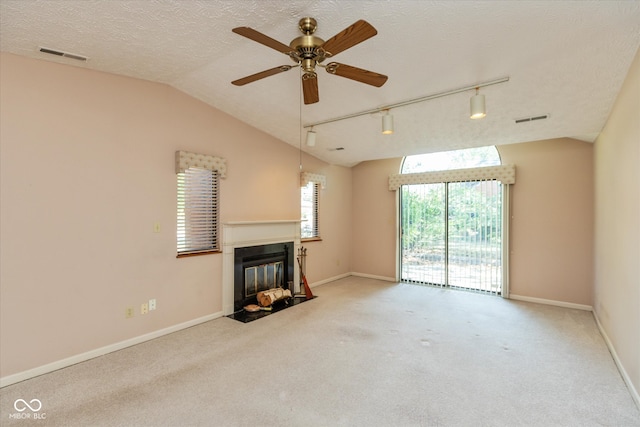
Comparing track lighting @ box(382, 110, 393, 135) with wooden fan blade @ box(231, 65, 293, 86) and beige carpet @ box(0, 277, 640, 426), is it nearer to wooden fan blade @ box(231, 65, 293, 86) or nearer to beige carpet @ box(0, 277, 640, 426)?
wooden fan blade @ box(231, 65, 293, 86)

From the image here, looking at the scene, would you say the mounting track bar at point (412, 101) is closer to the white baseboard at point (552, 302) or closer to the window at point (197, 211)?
the window at point (197, 211)

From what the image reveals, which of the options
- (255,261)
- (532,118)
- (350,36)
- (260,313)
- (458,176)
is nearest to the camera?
(350,36)

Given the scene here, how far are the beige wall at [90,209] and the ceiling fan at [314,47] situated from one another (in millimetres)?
1719

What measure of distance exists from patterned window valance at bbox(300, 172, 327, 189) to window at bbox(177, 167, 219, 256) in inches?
67.8

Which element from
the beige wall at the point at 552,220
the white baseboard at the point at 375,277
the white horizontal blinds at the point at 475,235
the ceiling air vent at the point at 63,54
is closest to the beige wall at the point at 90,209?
the ceiling air vent at the point at 63,54

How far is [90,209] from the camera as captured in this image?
2939 millimetres

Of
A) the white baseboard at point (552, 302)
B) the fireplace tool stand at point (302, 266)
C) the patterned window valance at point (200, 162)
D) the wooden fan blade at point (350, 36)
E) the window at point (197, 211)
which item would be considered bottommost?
the white baseboard at point (552, 302)

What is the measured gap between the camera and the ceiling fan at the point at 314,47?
165 cm

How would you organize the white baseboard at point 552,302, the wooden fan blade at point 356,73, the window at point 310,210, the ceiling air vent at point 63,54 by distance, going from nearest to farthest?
the wooden fan blade at point 356,73 < the ceiling air vent at point 63,54 < the white baseboard at point 552,302 < the window at point 310,210

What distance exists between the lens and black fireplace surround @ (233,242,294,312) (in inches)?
167
